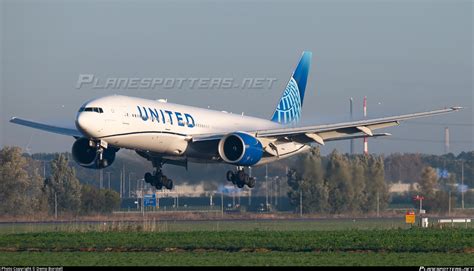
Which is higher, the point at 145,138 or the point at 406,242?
the point at 145,138

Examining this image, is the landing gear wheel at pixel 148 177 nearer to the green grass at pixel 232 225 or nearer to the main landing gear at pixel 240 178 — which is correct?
the green grass at pixel 232 225

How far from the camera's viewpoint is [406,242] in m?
44.5

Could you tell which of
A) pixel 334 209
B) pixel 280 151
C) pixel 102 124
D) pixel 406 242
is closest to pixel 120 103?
pixel 102 124

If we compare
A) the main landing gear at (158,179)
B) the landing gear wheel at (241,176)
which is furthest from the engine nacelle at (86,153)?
the landing gear wheel at (241,176)

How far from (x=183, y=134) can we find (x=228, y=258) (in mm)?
19750

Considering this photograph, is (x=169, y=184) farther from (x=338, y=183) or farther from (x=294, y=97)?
(x=294, y=97)

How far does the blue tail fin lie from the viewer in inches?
2763

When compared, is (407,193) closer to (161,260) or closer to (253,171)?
(253,171)

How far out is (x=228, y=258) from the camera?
38781mm

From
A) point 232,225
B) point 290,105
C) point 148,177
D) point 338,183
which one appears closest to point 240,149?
point 232,225

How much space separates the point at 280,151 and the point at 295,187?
835cm

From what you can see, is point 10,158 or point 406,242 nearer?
point 406,242

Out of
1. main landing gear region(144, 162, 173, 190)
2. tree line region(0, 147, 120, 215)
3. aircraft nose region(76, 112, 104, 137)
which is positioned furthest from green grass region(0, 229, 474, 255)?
tree line region(0, 147, 120, 215)

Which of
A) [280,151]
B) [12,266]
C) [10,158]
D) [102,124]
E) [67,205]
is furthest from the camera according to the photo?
[10,158]
